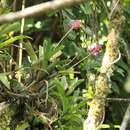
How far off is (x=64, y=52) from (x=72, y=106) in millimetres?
622

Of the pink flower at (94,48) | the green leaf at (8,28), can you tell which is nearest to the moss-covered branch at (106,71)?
the pink flower at (94,48)

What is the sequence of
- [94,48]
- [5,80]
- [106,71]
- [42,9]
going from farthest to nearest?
[94,48] → [5,80] → [106,71] → [42,9]

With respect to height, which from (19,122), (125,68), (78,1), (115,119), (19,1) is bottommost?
(115,119)

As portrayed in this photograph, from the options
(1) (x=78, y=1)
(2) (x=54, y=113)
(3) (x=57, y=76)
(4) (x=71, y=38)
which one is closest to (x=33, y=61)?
(3) (x=57, y=76)

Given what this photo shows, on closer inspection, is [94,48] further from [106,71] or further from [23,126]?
[106,71]

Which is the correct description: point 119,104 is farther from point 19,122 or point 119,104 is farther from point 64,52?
point 19,122

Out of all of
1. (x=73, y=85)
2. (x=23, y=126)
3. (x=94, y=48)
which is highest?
(x=94, y=48)

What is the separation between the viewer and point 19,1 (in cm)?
223

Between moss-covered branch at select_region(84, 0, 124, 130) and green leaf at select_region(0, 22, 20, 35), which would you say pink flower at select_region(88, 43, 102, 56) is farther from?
moss-covered branch at select_region(84, 0, 124, 130)

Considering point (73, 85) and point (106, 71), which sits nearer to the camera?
point (106, 71)

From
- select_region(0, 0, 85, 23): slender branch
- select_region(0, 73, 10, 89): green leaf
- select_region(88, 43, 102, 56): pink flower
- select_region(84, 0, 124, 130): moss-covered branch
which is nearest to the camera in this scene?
select_region(0, 0, 85, 23): slender branch

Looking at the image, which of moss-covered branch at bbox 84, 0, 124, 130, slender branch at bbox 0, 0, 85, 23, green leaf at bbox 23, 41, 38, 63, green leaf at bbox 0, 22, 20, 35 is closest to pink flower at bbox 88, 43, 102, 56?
green leaf at bbox 23, 41, 38, 63

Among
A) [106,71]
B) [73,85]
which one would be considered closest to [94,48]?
[73,85]

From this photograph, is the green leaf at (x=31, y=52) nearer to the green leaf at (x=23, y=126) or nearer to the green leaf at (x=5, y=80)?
the green leaf at (x=5, y=80)
